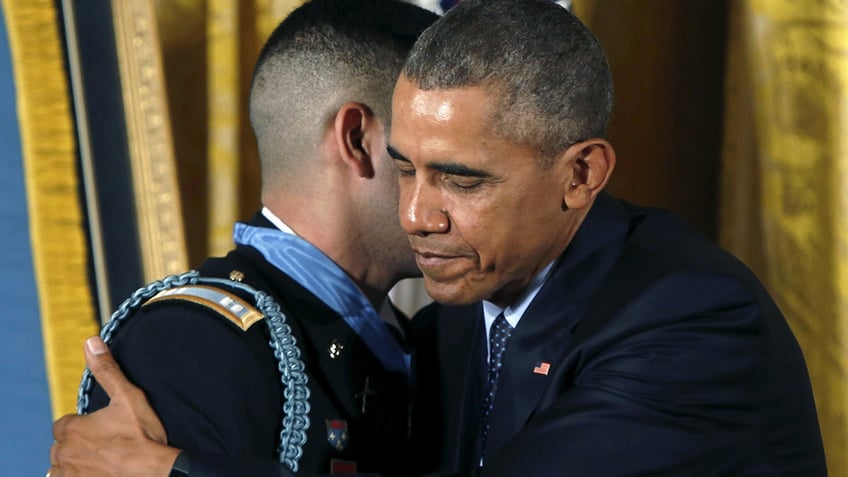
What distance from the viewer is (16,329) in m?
1.90

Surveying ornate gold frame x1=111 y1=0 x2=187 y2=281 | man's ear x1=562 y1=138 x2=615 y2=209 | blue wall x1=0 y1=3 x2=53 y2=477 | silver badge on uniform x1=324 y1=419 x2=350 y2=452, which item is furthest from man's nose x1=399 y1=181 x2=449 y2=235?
blue wall x1=0 y1=3 x2=53 y2=477

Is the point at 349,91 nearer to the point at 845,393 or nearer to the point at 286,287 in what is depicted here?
the point at 286,287

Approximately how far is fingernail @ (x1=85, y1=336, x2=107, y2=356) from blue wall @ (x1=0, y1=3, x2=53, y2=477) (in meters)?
0.67

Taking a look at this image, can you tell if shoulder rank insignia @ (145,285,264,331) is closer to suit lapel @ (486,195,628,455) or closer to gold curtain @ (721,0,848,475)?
suit lapel @ (486,195,628,455)

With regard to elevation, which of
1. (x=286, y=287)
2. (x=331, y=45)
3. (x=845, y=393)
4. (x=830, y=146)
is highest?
(x=331, y=45)

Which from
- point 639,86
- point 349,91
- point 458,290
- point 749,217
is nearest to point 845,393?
point 749,217

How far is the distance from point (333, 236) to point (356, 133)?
0.42 ft

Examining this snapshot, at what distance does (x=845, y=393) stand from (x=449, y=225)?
0.85 metres

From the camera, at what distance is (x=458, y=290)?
1.32m

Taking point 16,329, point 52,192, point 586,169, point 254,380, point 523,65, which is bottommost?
point 16,329

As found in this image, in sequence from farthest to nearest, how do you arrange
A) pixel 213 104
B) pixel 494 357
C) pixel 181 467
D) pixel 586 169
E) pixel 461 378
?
pixel 213 104
pixel 461 378
pixel 494 357
pixel 586 169
pixel 181 467

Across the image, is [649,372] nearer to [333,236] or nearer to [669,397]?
[669,397]

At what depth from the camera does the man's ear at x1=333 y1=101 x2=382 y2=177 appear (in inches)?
Answer: 56.9

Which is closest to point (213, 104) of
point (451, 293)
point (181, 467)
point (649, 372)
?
point (451, 293)
